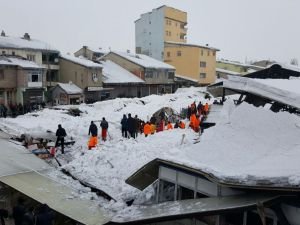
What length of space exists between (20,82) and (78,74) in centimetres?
800

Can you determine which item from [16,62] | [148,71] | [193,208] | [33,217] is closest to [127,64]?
[148,71]

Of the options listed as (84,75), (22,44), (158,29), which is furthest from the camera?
(158,29)

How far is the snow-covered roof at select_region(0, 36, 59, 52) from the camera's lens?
123 ft

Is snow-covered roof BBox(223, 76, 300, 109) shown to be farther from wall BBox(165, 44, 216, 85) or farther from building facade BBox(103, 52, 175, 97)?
wall BBox(165, 44, 216, 85)

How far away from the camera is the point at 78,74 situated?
39219mm

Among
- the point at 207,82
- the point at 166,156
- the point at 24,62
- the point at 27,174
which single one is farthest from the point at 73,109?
the point at 207,82

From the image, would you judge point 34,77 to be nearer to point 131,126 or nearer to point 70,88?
point 70,88

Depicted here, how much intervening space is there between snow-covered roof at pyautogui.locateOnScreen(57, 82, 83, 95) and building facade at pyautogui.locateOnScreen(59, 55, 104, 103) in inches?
33.5

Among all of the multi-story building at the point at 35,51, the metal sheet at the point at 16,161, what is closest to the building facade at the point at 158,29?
the multi-story building at the point at 35,51

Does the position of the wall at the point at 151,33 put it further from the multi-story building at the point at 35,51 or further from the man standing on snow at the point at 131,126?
the man standing on snow at the point at 131,126

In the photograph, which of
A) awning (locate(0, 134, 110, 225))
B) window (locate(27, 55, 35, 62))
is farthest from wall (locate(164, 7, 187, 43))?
awning (locate(0, 134, 110, 225))

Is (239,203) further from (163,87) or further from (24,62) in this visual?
(163,87)

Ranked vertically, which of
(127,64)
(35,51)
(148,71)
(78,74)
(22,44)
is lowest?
(78,74)

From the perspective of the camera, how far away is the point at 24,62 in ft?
111
